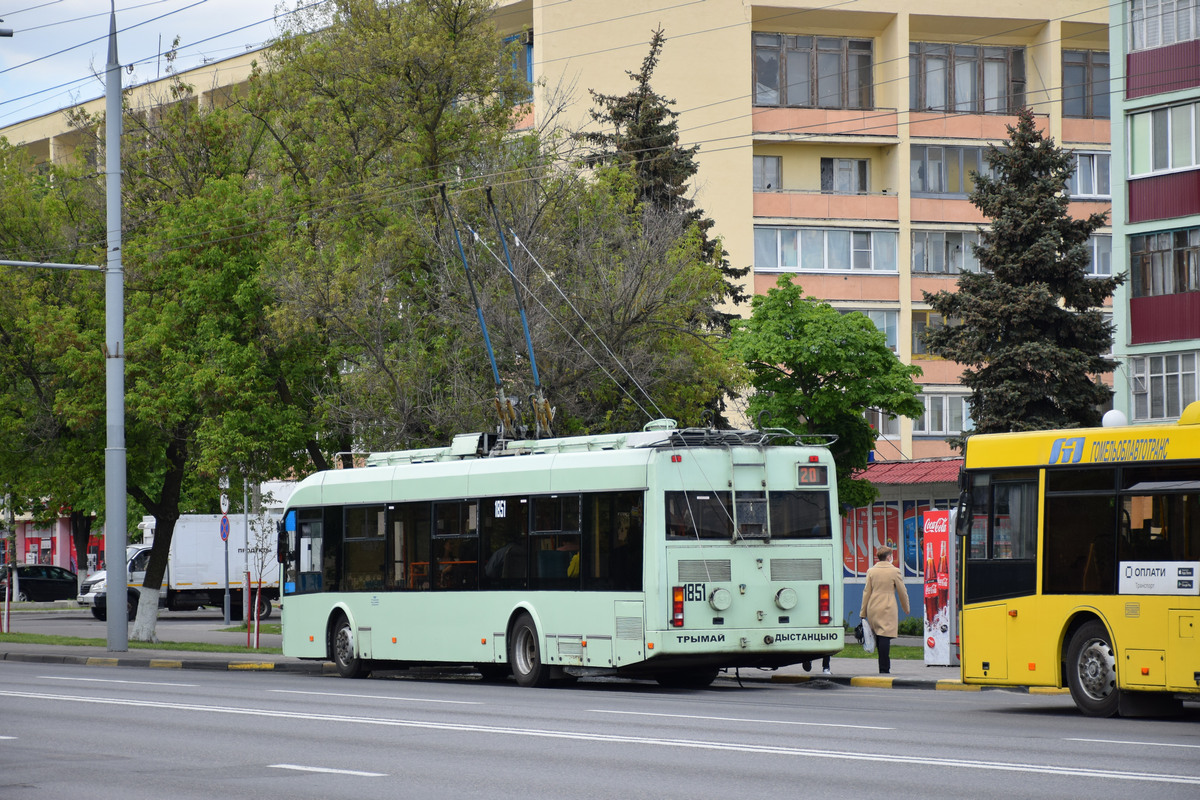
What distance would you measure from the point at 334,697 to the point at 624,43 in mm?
38717

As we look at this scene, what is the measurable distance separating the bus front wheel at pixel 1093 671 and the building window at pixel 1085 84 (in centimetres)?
4365

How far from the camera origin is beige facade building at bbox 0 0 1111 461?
176 feet

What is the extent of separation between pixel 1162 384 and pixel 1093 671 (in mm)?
21745

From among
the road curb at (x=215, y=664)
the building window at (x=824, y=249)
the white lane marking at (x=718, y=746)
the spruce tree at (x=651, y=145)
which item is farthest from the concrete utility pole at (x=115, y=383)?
the building window at (x=824, y=249)

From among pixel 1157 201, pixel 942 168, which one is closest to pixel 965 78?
pixel 942 168

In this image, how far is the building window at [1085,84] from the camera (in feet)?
184

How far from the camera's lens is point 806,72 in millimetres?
55031

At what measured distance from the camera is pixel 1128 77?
35.8m

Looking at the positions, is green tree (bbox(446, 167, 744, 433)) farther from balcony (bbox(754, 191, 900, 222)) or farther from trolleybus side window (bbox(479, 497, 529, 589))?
balcony (bbox(754, 191, 900, 222))

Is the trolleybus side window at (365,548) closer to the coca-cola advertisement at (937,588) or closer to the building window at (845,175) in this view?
the coca-cola advertisement at (937,588)

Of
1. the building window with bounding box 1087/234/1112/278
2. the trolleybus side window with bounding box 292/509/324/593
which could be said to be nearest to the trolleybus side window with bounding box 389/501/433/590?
the trolleybus side window with bounding box 292/509/324/593

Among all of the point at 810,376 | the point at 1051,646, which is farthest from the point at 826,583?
the point at 810,376

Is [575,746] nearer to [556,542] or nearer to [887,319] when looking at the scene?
[556,542]

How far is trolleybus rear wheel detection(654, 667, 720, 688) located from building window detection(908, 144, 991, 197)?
3634 cm
